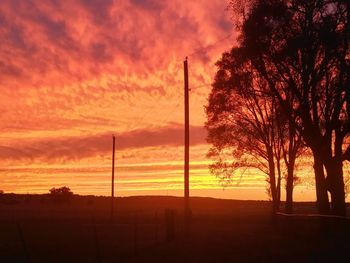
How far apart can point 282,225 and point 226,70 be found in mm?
10718

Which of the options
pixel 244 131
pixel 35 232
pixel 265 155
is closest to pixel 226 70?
pixel 244 131

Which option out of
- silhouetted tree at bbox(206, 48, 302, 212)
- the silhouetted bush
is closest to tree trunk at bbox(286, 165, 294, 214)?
silhouetted tree at bbox(206, 48, 302, 212)

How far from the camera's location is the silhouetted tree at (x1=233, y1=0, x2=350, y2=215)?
85.1 ft

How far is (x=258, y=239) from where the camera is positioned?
26234 millimetres

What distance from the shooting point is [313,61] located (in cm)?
2625

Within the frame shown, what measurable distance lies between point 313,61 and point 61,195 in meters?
101

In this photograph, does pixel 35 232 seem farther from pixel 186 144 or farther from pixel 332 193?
pixel 332 193

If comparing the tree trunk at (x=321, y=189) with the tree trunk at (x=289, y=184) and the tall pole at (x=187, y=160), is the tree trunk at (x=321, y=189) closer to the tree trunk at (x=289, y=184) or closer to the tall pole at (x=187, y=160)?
the tall pole at (x=187, y=160)

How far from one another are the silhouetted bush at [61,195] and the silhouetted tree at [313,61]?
97.1 meters

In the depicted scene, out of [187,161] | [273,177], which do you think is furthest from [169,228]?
[273,177]

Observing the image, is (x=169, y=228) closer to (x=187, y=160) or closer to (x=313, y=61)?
(x=187, y=160)

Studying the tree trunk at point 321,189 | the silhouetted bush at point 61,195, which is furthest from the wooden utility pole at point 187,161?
the silhouetted bush at point 61,195

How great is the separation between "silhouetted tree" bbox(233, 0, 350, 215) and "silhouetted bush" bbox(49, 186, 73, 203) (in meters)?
97.1

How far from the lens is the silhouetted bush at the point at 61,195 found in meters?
120
